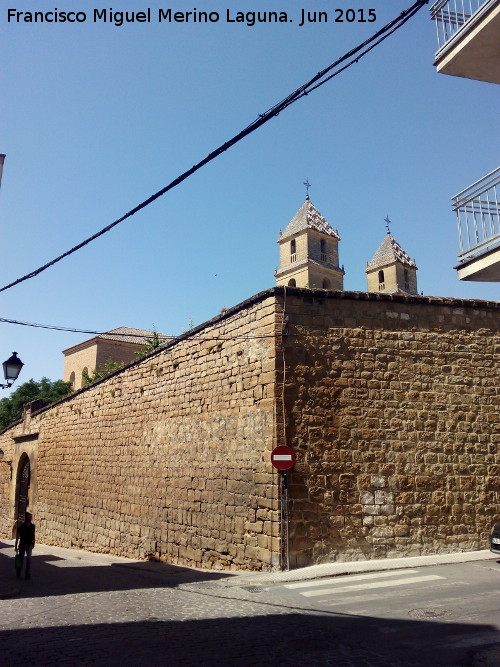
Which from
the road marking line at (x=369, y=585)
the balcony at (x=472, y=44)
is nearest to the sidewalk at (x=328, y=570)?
the road marking line at (x=369, y=585)

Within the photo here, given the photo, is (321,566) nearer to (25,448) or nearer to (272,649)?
(272,649)

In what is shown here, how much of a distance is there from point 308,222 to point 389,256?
46.6 ft

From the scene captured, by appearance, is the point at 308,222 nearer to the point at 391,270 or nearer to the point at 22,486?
the point at 391,270

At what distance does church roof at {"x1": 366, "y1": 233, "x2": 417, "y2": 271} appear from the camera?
226 ft

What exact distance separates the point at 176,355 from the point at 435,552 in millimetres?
7062

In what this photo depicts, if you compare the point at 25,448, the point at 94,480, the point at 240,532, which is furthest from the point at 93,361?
the point at 240,532

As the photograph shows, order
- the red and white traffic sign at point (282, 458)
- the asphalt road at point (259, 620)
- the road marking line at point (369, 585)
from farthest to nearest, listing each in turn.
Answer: the red and white traffic sign at point (282, 458) < the road marking line at point (369, 585) < the asphalt road at point (259, 620)

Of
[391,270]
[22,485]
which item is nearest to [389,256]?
[391,270]

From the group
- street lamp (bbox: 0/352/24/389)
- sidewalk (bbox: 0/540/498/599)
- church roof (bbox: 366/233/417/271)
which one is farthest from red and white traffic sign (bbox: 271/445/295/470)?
church roof (bbox: 366/233/417/271)

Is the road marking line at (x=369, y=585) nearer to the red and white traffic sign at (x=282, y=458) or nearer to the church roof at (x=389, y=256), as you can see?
the red and white traffic sign at (x=282, y=458)

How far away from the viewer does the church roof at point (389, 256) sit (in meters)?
68.8

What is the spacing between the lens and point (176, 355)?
13.8 meters

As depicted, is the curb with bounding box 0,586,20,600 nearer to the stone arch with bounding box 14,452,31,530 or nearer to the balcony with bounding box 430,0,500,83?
the balcony with bounding box 430,0,500,83

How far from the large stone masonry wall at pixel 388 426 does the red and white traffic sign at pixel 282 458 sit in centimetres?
32
